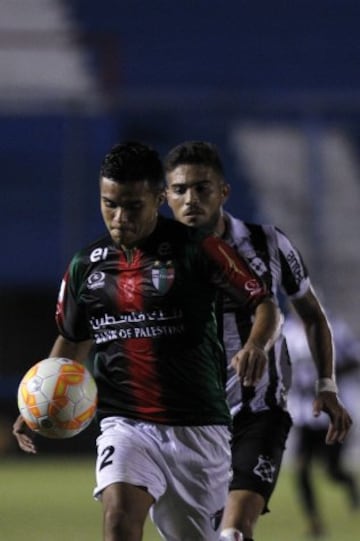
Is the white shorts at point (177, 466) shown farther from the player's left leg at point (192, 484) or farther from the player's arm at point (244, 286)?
the player's arm at point (244, 286)

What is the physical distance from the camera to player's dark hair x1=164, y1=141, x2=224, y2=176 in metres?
6.16

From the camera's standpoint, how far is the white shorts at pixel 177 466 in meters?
4.91

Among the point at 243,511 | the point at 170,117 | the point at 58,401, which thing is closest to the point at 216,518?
the point at 243,511

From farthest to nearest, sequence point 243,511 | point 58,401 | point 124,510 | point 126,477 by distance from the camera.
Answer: point 243,511 → point 58,401 → point 126,477 → point 124,510

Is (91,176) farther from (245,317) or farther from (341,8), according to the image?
(245,317)

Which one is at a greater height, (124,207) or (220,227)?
(124,207)

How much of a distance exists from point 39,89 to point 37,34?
881 millimetres

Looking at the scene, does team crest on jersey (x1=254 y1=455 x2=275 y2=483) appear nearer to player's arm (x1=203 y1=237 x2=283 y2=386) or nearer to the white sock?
the white sock

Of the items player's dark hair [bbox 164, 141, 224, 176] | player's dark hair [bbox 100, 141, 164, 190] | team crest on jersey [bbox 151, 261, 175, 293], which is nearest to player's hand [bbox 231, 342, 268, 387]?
team crest on jersey [bbox 151, 261, 175, 293]

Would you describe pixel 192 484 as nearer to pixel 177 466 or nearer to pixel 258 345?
pixel 177 466

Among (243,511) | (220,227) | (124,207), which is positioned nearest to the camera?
(124,207)

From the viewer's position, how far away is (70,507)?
38.7 ft

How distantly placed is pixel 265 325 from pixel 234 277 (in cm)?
24

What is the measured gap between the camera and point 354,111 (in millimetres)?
13734
